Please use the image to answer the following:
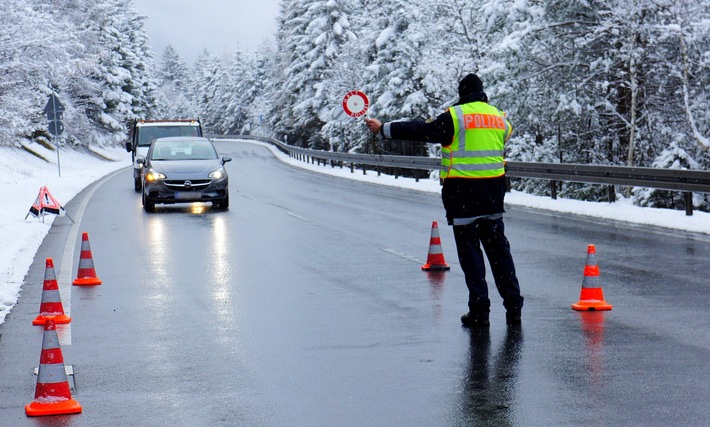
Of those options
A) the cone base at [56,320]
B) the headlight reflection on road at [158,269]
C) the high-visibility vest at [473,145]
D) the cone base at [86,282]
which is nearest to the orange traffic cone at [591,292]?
the high-visibility vest at [473,145]

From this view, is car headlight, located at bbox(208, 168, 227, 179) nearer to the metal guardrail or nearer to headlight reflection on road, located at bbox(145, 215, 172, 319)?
headlight reflection on road, located at bbox(145, 215, 172, 319)

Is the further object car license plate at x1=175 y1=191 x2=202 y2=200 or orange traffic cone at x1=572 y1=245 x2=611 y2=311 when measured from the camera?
car license plate at x1=175 y1=191 x2=202 y2=200

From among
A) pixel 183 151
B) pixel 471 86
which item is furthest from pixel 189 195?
pixel 471 86

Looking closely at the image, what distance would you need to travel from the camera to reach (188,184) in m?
21.8

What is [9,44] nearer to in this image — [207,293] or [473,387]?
[207,293]

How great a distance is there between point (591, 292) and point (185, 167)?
→ 1416cm

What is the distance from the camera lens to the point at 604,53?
27.5 m

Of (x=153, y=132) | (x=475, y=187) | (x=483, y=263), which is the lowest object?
(x=483, y=263)

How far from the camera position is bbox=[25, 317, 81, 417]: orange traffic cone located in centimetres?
600

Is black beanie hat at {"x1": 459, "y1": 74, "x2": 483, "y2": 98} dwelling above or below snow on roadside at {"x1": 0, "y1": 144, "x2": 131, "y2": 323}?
above

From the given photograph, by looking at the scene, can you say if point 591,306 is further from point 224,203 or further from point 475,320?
point 224,203

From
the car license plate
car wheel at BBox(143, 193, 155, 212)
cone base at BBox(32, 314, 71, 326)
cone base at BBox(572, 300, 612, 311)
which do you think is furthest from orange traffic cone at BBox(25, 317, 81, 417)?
car wheel at BBox(143, 193, 155, 212)

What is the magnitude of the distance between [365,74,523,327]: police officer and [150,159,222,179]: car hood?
13.8 m

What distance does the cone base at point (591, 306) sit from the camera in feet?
30.0
